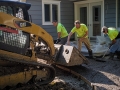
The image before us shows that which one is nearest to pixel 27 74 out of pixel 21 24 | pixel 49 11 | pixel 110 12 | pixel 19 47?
pixel 19 47

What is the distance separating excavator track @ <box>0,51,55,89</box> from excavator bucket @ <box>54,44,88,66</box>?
2.95 feet

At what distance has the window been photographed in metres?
13.7

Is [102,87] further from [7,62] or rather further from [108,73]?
[7,62]

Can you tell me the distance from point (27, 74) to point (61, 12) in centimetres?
898

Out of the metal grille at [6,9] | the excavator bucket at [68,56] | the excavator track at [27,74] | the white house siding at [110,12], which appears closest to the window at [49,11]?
the white house siding at [110,12]

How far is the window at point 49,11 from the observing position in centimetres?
1370

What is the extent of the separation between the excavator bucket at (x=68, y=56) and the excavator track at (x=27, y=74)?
2.95 ft

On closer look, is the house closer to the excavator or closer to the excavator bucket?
the excavator bucket

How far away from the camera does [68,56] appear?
23.9 feet

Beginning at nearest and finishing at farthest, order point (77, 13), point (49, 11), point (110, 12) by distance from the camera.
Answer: point (110, 12) → point (49, 11) → point (77, 13)

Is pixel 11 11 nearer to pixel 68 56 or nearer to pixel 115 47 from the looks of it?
pixel 68 56

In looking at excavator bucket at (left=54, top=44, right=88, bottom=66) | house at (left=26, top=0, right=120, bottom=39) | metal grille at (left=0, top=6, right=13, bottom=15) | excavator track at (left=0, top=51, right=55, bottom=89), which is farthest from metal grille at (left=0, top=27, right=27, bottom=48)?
house at (left=26, top=0, right=120, bottom=39)

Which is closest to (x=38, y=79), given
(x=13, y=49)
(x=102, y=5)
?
(x=13, y=49)

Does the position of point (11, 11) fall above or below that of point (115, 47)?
above
